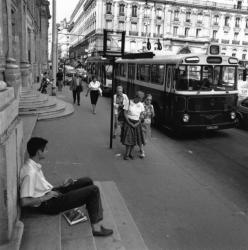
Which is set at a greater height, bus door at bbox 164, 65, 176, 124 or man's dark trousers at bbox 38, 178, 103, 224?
bus door at bbox 164, 65, 176, 124

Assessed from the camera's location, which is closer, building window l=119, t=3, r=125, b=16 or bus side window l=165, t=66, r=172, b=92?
bus side window l=165, t=66, r=172, b=92

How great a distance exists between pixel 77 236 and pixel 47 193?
2.21 ft

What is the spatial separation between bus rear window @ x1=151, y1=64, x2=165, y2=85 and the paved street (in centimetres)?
205

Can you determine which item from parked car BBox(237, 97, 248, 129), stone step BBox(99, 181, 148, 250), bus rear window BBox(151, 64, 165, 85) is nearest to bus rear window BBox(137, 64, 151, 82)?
bus rear window BBox(151, 64, 165, 85)

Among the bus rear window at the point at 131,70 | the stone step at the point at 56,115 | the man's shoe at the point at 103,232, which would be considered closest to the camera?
the man's shoe at the point at 103,232

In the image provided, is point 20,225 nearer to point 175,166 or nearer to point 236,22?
point 175,166

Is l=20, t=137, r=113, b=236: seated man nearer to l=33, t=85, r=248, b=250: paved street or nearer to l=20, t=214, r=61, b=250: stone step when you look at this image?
l=20, t=214, r=61, b=250: stone step

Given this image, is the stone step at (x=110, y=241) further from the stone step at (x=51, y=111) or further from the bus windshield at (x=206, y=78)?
the stone step at (x=51, y=111)

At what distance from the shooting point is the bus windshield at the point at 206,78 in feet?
34.8

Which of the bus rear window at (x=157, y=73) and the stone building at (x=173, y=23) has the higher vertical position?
the stone building at (x=173, y=23)

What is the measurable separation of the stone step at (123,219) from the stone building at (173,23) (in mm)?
64049

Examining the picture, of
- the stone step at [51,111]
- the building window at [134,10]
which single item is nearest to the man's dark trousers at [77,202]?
the stone step at [51,111]

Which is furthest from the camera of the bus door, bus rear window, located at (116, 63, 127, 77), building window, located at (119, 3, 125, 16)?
building window, located at (119, 3, 125, 16)

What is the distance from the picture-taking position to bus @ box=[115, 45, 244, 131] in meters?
10.6
